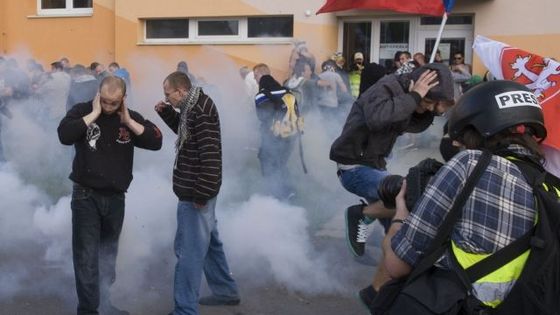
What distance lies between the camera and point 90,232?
4.06 m

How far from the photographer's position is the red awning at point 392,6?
11828 millimetres

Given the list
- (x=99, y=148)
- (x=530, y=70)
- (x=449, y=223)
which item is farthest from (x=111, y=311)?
(x=449, y=223)

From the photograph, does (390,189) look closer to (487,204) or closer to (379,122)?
(487,204)

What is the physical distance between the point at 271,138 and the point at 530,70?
4.54m

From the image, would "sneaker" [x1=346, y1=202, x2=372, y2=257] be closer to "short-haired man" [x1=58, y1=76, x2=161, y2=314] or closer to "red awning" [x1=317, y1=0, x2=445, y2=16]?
"short-haired man" [x1=58, y1=76, x2=161, y2=314]

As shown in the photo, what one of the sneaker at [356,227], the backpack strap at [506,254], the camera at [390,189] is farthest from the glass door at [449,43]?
the backpack strap at [506,254]

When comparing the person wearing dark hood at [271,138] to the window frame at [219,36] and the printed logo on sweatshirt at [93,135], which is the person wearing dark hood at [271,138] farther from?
the window frame at [219,36]

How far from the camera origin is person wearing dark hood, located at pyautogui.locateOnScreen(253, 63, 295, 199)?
785cm

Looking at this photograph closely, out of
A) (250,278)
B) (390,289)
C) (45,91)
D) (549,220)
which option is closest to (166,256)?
(250,278)

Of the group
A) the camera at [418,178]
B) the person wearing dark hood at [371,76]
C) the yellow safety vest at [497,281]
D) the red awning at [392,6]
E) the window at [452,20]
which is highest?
the red awning at [392,6]

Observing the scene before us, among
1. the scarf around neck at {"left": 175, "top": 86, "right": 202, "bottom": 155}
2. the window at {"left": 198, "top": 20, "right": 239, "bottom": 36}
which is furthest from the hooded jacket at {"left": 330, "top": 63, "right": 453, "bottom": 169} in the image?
the window at {"left": 198, "top": 20, "right": 239, "bottom": 36}

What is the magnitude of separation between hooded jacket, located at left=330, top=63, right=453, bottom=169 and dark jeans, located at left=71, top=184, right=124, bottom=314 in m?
1.36

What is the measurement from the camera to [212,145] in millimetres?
3982

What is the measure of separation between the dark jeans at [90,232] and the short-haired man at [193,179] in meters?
0.41
